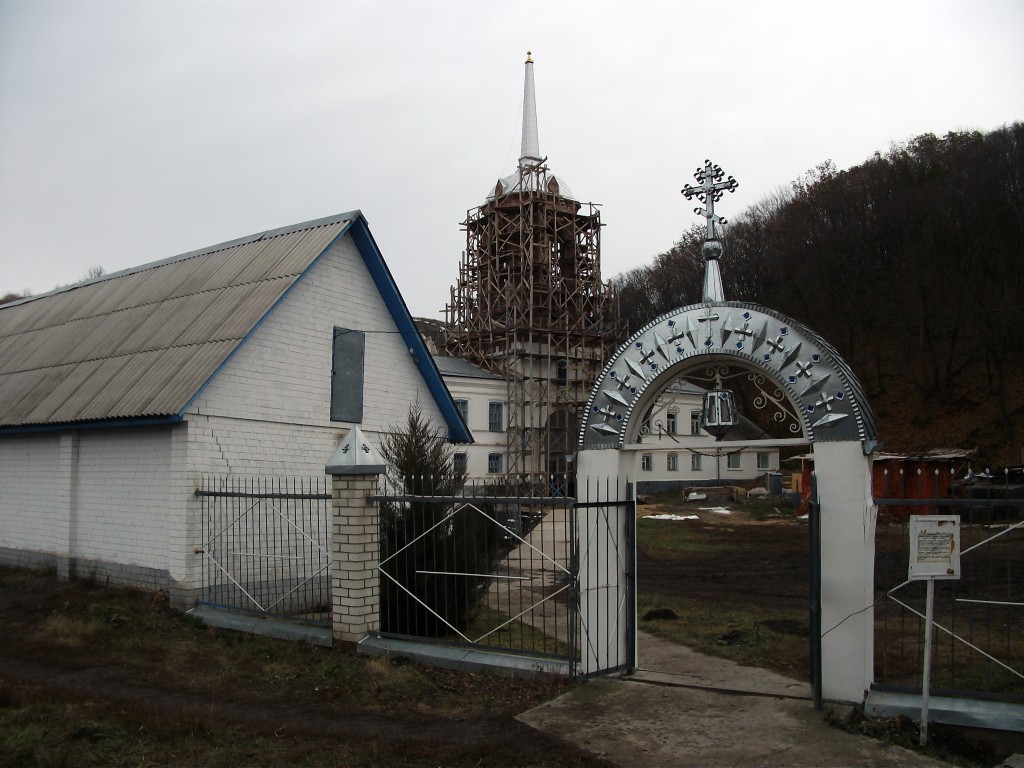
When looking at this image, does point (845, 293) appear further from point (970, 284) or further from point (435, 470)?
point (435, 470)

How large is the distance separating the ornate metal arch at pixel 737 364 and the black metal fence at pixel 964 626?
906 mm

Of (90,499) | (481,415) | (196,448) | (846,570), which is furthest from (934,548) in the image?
(481,415)

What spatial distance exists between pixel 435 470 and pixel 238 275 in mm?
5589

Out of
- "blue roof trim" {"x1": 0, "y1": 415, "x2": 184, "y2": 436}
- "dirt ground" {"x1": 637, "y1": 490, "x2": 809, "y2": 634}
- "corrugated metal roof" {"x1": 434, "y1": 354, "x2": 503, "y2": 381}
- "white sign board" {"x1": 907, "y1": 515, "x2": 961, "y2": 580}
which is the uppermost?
"corrugated metal roof" {"x1": 434, "y1": 354, "x2": 503, "y2": 381}

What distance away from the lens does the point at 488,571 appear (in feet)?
35.3

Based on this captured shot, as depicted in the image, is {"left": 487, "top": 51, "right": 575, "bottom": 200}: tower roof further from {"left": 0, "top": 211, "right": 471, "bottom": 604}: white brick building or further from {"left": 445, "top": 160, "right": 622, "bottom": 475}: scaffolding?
{"left": 0, "top": 211, "right": 471, "bottom": 604}: white brick building

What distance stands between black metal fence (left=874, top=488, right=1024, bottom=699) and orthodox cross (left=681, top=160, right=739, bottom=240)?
11.0ft

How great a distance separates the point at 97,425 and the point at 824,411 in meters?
10.1

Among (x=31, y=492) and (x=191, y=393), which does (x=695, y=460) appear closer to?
(x=31, y=492)

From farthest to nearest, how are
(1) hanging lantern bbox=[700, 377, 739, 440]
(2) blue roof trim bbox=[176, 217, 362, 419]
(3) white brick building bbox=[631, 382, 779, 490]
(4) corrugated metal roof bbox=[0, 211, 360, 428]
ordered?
(3) white brick building bbox=[631, 382, 779, 490]
(4) corrugated metal roof bbox=[0, 211, 360, 428]
(2) blue roof trim bbox=[176, 217, 362, 419]
(1) hanging lantern bbox=[700, 377, 739, 440]

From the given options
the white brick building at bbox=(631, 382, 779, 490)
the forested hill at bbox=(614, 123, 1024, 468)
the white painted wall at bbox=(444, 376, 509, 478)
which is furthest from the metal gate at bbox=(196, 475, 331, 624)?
the forested hill at bbox=(614, 123, 1024, 468)

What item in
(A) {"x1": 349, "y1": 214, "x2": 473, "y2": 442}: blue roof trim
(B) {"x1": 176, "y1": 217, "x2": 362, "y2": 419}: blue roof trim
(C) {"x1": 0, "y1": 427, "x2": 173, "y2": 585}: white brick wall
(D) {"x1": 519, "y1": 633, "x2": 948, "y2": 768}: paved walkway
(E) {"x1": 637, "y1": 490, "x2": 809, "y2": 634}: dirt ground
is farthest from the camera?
(E) {"x1": 637, "y1": 490, "x2": 809, "y2": 634}: dirt ground

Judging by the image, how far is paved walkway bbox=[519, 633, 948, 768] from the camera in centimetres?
646

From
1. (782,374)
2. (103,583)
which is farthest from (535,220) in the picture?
(782,374)
